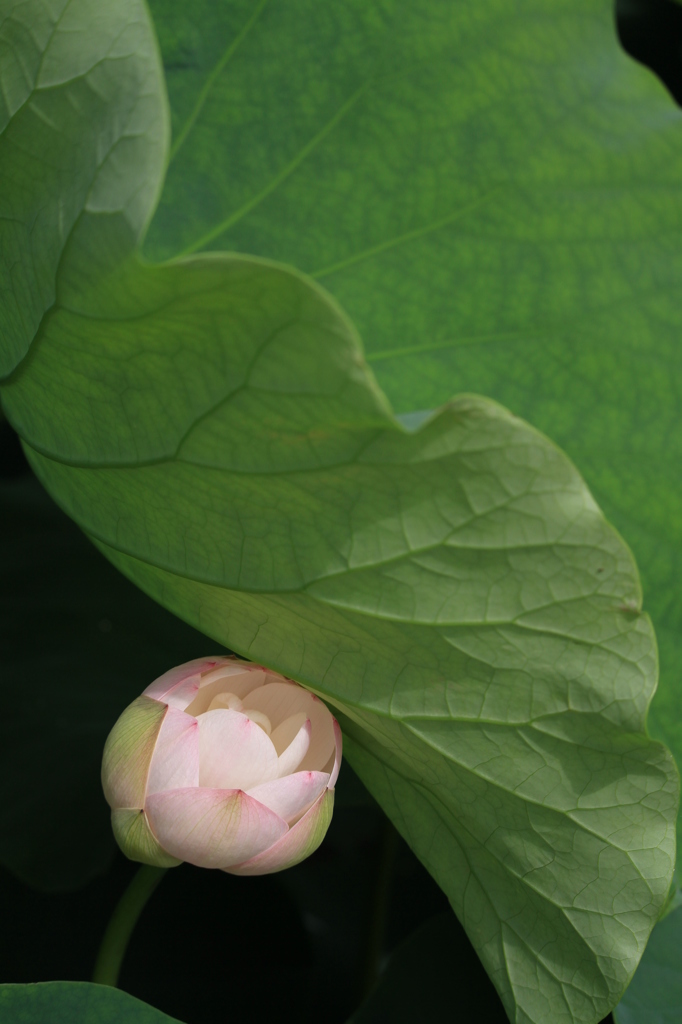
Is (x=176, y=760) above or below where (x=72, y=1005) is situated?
above

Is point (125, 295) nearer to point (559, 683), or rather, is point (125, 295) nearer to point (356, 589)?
point (356, 589)

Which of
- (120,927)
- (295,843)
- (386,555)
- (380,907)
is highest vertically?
(386,555)

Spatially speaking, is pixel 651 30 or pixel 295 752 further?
pixel 651 30

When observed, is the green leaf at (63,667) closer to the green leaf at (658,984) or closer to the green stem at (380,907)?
the green stem at (380,907)

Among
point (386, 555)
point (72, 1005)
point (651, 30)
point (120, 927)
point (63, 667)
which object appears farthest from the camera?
point (651, 30)

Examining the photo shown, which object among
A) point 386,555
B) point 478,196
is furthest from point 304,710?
point 478,196

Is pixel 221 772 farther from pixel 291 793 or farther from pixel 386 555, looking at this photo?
pixel 386 555

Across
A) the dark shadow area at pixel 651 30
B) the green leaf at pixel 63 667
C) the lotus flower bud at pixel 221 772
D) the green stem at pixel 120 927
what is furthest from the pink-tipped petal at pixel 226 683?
the dark shadow area at pixel 651 30
